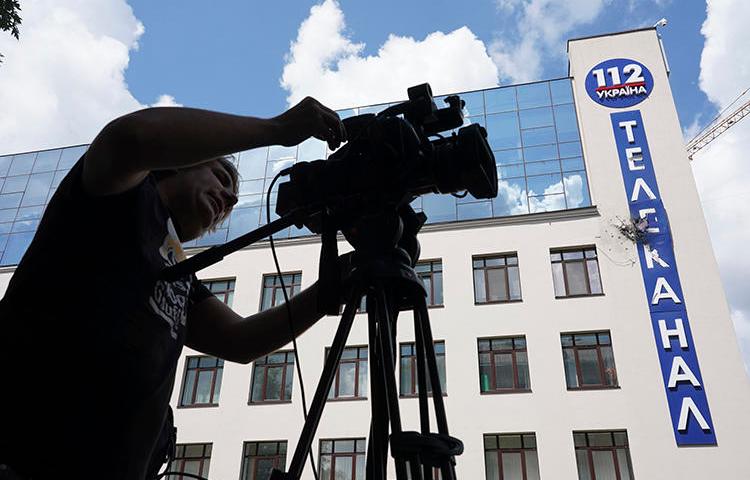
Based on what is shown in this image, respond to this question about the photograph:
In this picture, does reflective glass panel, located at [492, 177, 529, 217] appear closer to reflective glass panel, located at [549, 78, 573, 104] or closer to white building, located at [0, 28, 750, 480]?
white building, located at [0, 28, 750, 480]

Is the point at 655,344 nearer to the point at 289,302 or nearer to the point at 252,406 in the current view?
the point at 252,406

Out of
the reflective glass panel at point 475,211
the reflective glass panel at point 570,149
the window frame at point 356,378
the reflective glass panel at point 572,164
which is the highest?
the reflective glass panel at point 570,149

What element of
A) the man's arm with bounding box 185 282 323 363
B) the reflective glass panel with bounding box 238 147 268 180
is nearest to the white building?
the reflective glass panel with bounding box 238 147 268 180

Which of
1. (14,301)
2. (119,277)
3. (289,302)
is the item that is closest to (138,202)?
(119,277)

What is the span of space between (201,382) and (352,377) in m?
3.93

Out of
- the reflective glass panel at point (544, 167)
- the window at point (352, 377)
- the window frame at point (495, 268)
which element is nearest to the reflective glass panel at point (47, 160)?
the window at point (352, 377)

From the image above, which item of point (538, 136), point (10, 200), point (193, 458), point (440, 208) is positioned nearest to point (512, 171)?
point (538, 136)

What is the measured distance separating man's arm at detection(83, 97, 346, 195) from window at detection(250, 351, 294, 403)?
41.1ft

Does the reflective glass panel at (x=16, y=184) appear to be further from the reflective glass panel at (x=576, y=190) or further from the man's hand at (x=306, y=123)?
the man's hand at (x=306, y=123)

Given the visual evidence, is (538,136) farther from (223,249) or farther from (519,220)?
(223,249)

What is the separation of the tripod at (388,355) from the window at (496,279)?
12.0 meters

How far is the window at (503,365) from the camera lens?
12.1 meters

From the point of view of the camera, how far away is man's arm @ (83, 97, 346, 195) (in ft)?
3.54

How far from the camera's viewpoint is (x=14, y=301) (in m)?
1.11
